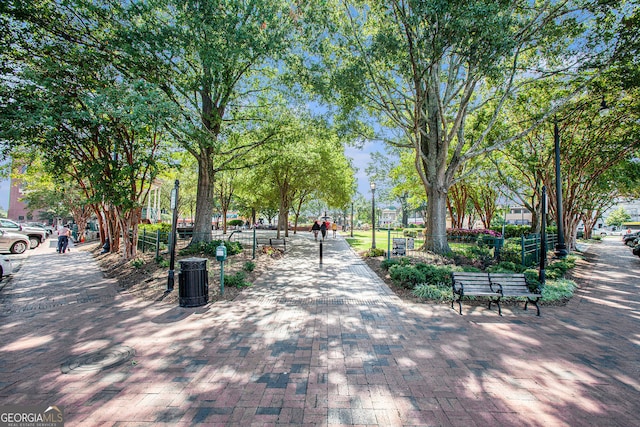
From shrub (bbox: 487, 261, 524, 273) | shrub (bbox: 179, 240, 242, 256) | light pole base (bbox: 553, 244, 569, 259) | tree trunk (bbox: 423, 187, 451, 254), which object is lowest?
shrub (bbox: 487, 261, 524, 273)

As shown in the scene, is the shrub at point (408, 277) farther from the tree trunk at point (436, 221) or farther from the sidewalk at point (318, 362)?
the tree trunk at point (436, 221)

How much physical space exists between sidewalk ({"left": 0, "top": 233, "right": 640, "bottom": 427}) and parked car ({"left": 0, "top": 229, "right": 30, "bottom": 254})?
38.8 feet

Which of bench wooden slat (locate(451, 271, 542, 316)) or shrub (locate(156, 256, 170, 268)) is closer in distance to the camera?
bench wooden slat (locate(451, 271, 542, 316))

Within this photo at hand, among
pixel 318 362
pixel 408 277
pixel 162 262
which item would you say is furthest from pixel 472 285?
pixel 162 262

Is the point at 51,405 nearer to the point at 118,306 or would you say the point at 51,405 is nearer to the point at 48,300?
the point at 118,306

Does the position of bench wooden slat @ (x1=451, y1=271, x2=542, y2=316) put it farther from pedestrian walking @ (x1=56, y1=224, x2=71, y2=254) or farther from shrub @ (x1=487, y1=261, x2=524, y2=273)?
pedestrian walking @ (x1=56, y1=224, x2=71, y2=254)

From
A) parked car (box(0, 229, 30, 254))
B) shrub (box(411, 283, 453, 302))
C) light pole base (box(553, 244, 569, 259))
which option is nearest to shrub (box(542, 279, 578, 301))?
light pole base (box(553, 244, 569, 259))

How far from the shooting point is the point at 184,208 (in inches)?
2050

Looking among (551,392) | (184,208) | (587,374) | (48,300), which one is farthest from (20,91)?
(184,208)

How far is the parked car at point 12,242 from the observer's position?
15422mm

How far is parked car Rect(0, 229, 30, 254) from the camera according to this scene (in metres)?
15.4

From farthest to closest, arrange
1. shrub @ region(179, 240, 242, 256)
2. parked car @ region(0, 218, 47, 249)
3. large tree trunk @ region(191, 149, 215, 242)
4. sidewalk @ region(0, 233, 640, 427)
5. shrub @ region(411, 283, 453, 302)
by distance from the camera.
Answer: parked car @ region(0, 218, 47, 249) < large tree trunk @ region(191, 149, 215, 242) < shrub @ region(179, 240, 242, 256) < shrub @ region(411, 283, 453, 302) < sidewalk @ region(0, 233, 640, 427)

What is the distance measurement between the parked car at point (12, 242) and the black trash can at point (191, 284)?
15.6 metres

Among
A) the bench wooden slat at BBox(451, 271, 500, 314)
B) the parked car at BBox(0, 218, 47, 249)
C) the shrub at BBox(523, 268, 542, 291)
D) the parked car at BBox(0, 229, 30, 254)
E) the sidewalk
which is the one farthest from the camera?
the parked car at BBox(0, 218, 47, 249)
